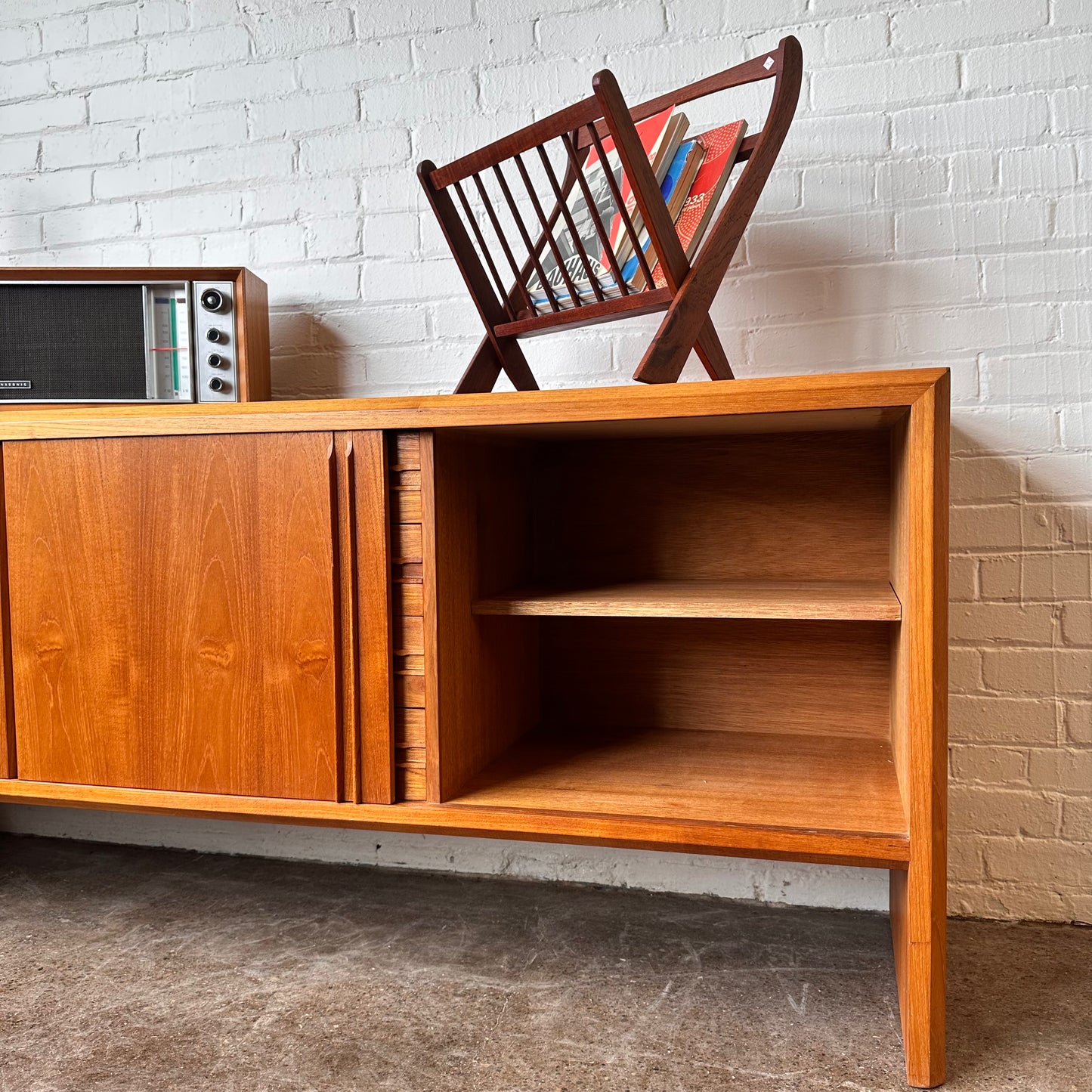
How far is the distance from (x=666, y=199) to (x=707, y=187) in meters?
0.06

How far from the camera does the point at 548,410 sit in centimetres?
116

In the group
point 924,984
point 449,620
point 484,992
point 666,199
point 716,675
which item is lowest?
point 484,992

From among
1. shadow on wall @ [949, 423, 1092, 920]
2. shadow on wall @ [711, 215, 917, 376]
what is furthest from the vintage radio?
shadow on wall @ [949, 423, 1092, 920]

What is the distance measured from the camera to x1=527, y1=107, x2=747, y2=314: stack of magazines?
1.24 meters

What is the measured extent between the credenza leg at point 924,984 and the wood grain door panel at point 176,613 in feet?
2.39

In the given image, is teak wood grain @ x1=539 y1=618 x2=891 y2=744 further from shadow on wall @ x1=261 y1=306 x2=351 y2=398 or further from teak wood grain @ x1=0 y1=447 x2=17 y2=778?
teak wood grain @ x1=0 y1=447 x2=17 y2=778

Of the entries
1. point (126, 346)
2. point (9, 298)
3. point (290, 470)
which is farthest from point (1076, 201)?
point (9, 298)

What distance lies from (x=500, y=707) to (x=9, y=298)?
107 centimetres

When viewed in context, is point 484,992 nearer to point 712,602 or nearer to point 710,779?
point 710,779

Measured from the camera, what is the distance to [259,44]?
1.78 m

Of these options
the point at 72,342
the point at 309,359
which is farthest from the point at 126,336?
the point at 309,359

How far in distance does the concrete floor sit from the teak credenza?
14 cm

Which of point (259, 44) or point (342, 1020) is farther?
point (259, 44)

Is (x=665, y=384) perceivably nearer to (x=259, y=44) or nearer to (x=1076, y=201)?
(x=1076, y=201)
